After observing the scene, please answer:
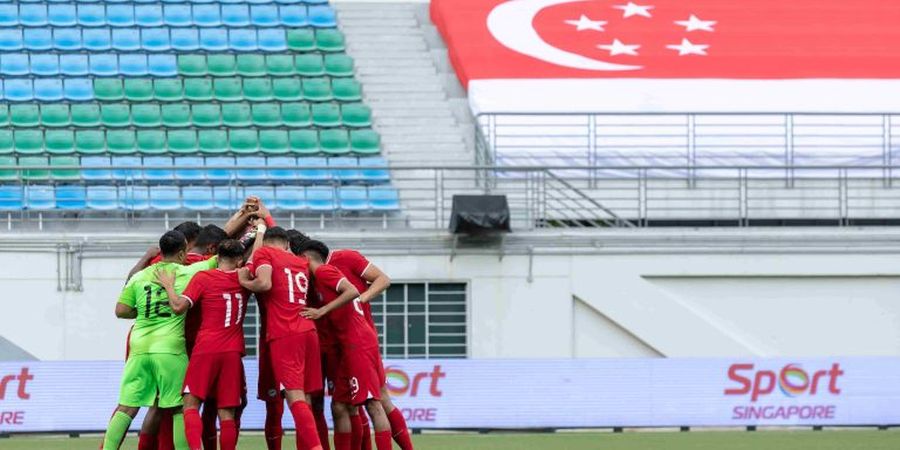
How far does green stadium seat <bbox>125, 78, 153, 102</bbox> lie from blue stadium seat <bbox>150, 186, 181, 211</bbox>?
9.88 ft

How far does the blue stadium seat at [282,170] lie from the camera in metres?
21.6

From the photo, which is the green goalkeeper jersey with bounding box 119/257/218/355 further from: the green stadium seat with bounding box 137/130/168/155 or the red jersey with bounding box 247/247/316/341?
the green stadium seat with bounding box 137/130/168/155

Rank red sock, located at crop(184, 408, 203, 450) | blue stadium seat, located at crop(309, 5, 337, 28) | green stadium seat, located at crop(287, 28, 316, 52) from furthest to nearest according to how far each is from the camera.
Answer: blue stadium seat, located at crop(309, 5, 337, 28) → green stadium seat, located at crop(287, 28, 316, 52) → red sock, located at crop(184, 408, 203, 450)

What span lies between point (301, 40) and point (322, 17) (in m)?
0.84

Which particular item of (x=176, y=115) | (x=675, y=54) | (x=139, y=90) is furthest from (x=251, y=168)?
(x=675, y=54)

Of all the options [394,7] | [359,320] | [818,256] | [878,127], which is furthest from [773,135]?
[359,320]

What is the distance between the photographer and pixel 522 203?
2155cm

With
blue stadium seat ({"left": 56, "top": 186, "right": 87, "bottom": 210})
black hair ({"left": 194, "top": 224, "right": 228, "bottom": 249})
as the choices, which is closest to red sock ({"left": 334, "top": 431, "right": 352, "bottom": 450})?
black hair ({"left": 194, "top": 224, "right": 228, "bottom": 249})

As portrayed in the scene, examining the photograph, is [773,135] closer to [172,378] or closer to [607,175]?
[607,175]

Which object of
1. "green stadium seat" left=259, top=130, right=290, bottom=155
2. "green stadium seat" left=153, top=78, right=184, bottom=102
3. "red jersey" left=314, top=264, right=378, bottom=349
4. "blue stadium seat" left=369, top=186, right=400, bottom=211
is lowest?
"red jersey" left=314, top=264, right=378, bottom=349

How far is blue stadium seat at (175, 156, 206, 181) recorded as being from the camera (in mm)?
20797

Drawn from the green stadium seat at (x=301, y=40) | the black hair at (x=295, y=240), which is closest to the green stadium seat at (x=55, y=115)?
the green stadium seat at (x=301, y=40)

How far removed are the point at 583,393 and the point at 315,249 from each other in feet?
23.0

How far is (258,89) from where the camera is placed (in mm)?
24516
